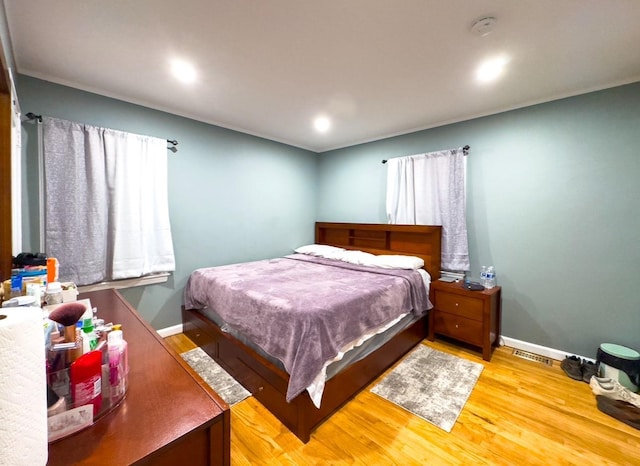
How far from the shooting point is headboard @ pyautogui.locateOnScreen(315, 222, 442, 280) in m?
3.09

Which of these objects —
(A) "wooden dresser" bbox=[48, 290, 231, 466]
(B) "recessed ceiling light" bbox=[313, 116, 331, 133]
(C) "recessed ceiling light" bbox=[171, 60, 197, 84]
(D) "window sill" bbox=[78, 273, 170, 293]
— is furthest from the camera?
(B) "recessed ceiling light" bbox=[313, 116, 331, 133]

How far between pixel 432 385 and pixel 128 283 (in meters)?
2.90

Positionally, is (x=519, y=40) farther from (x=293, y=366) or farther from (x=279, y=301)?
A: (x=293, y=366)

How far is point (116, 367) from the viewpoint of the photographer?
0.82m

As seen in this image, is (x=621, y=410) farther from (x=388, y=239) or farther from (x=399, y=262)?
(x=388, y=239)

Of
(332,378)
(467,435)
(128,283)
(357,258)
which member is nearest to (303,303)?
(332,378)

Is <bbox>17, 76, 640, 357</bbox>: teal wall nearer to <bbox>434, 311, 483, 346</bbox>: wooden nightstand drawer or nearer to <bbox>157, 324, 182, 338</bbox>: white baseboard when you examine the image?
<bbox>157, 324, 182, 338</bbox>: white baseboard

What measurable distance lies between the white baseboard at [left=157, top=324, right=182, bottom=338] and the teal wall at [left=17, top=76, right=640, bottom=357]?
0.07 metres

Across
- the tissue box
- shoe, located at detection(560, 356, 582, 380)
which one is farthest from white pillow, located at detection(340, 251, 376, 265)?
the tissue box

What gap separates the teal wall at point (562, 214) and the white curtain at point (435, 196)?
136mm

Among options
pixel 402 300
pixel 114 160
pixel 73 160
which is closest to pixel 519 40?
pixel 402 300

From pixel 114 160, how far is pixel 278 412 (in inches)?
101

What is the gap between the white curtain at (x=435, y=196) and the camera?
2.96m

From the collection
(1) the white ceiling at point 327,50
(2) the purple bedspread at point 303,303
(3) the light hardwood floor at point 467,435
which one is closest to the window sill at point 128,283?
(2) the purple bedspread at point 303,303
